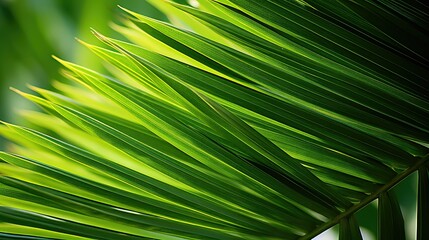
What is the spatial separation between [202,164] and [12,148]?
0.29 metres

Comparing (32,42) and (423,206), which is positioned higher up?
(32,42)

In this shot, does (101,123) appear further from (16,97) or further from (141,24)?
(16,97)

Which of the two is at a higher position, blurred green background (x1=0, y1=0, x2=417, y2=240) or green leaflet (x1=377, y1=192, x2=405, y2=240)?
blurred green background (x1=0, y1=0, x2=417, y2=240)

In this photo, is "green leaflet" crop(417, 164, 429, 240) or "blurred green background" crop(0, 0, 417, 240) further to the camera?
"blurred green background" crop(0, 0, 417, 240)

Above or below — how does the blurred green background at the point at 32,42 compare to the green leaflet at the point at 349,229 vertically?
above

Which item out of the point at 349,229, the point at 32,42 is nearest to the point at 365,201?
the point at 349,229

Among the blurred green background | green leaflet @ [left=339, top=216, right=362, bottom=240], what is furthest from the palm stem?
the blurred green background

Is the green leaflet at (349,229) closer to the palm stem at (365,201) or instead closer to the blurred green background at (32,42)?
the palm stem at (365,201)

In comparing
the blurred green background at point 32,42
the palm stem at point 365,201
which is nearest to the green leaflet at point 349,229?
Answer: the palm stem at point 365,201

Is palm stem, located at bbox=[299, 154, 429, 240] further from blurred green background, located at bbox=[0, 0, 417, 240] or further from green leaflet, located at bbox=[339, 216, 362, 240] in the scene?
blurred green background, located at bbox=[0, 0, 417, 240]

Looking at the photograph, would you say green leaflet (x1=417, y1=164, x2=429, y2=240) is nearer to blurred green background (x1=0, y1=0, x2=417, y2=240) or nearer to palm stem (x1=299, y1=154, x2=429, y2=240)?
palm stem (x1=299, y1=154, x2=429, y2=240)

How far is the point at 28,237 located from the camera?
64 centimetres

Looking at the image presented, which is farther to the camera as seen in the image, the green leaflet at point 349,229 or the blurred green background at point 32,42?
the blurred green background at point 32,42

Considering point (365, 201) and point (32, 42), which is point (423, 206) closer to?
point (365, 201)
